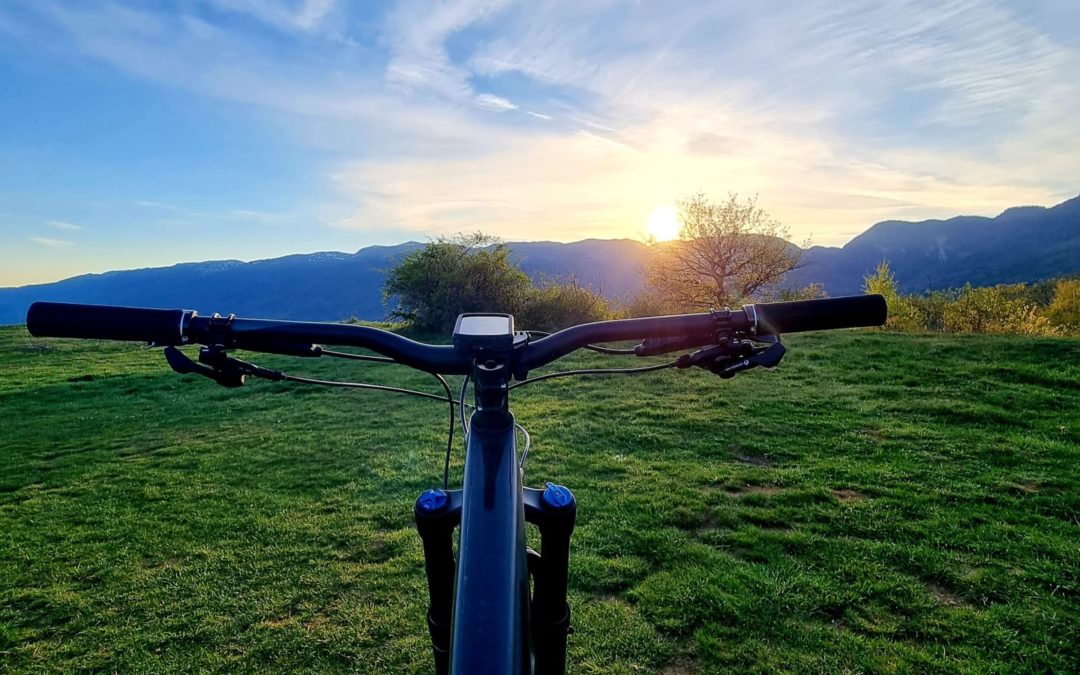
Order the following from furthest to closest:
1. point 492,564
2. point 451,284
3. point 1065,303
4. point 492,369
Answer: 1. point 1065,303
2. point 451,284
3. point 492,369
4. point 492,564

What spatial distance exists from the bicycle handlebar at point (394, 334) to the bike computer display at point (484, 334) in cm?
7

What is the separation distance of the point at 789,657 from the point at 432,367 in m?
3.41

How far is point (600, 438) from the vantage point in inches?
321

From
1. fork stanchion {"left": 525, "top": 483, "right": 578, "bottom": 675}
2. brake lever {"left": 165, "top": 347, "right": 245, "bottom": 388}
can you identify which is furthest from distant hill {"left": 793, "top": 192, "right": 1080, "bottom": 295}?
brake lever {"left": 165, "top": 347, "right": 245, "bottom": 388}

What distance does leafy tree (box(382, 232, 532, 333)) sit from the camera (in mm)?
21938

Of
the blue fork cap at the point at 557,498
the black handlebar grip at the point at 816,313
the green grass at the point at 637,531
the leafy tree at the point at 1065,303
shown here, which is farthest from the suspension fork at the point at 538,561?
the leafy tree at the point at 1065,303

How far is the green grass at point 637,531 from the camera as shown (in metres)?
3.72

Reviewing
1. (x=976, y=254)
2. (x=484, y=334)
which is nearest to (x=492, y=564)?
(x=484, y=334)

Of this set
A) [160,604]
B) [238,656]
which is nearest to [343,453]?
[160,604]

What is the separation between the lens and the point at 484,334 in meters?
1.36

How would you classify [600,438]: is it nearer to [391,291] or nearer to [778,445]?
[778,445]

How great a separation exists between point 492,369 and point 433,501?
18.0 inches

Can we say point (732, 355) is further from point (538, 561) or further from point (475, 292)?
point (475, 292)

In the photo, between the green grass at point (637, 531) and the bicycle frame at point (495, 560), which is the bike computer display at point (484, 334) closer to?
the bicycle frame at point (495, 560)
